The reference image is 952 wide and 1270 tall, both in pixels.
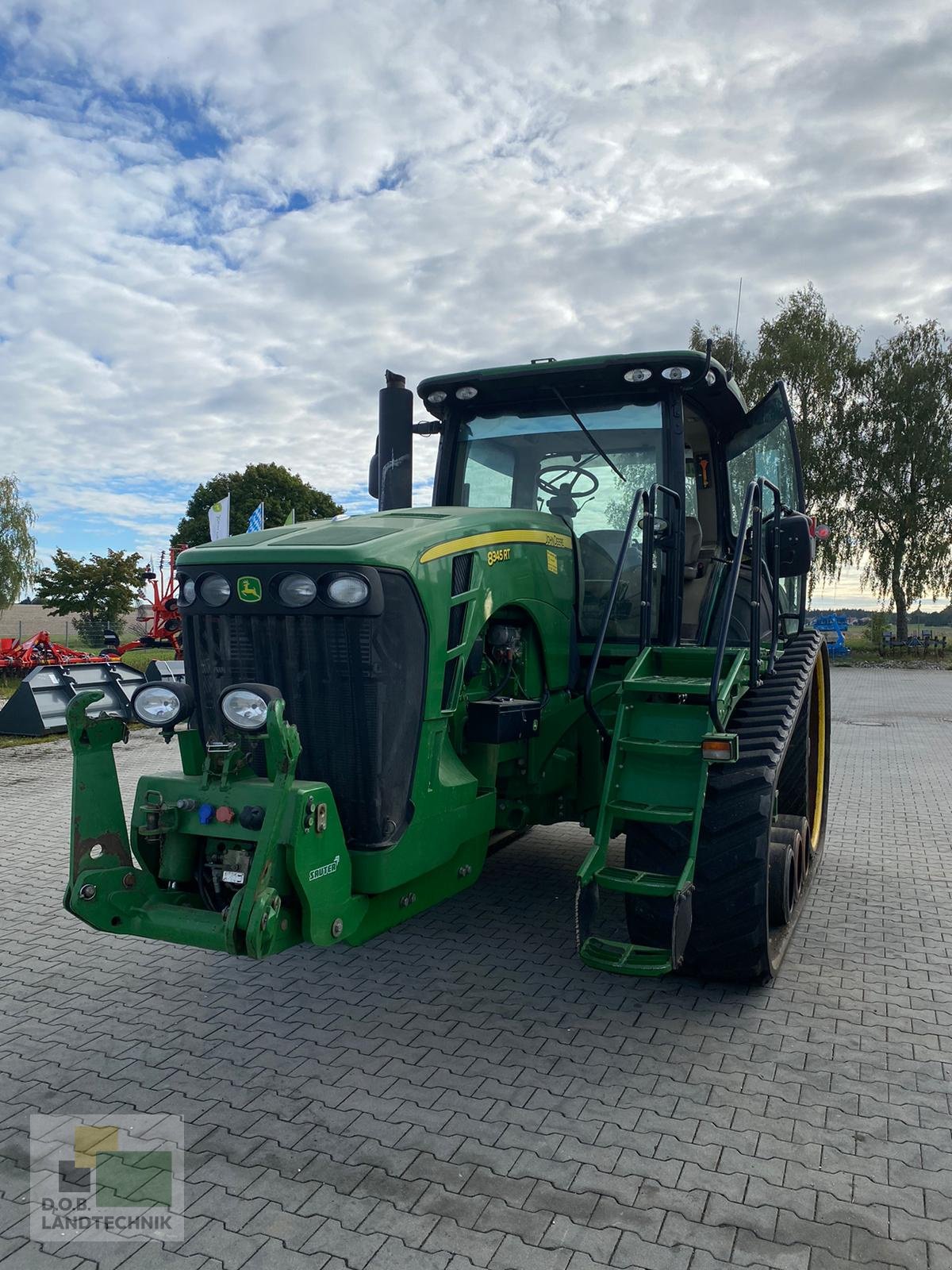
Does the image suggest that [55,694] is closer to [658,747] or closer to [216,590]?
[216,590]

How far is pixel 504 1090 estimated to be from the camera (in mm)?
3127

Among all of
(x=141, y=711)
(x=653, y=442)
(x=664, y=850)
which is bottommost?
(x=664, y=850)

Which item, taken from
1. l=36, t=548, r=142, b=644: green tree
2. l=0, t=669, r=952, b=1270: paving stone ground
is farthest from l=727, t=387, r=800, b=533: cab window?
l=36, t=548, r=142, b=644: green tree

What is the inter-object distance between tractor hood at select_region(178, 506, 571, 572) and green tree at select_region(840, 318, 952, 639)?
2526 centimetres

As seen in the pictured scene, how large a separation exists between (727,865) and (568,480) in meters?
2.17

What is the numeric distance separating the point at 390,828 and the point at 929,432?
2707cm

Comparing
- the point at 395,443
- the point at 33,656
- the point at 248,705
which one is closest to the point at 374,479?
the point at 395,443

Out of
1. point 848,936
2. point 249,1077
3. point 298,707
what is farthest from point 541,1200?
point 848,936

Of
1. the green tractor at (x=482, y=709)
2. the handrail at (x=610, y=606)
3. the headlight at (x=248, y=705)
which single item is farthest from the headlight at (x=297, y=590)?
the handrail at (x=610, y=606)

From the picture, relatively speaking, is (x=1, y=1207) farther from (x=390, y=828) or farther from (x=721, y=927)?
(x=721, y=927)

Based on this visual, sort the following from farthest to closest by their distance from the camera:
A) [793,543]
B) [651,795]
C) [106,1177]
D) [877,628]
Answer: [877,628], [793,543], [651,795], [106,1177]

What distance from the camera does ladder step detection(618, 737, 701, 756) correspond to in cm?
365

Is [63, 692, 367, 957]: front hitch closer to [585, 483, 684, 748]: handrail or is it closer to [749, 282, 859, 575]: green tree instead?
[585, 483, 684, 748]: handrail

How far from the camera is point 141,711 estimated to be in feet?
11.1
